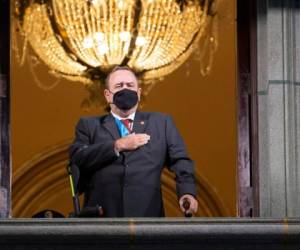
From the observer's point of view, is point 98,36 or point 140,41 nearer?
point 98,36

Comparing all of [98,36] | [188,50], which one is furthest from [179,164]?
[188,50]

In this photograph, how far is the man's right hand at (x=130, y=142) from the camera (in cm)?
804

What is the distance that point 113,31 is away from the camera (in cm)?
1288

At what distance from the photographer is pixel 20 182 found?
632 inches

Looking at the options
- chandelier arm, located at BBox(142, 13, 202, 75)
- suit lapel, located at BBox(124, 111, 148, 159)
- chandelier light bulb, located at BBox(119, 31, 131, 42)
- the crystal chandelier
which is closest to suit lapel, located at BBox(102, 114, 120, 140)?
suit lapel, located at BBox(124, 111, 148, 159)

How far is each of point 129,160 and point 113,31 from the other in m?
4.85

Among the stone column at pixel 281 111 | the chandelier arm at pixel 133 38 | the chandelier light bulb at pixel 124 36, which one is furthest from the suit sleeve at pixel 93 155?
the chandelier light bulb at pixel 124 36

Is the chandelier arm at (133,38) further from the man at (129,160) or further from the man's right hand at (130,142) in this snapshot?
the man's right hand at (130,142)

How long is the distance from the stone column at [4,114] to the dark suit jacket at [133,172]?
1.50 meters

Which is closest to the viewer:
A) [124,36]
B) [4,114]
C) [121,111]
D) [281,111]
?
[121,111]

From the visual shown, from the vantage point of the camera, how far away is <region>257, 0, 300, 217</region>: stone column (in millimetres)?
9141

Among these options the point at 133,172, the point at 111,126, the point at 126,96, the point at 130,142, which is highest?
the point at 126,96

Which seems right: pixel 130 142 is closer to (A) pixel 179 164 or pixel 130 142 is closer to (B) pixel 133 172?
(B) pixel 133 172
